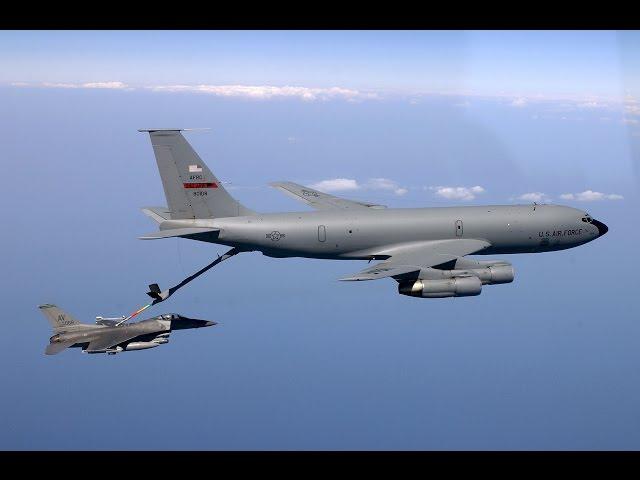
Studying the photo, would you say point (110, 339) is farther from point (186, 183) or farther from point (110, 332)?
point (186, 183)

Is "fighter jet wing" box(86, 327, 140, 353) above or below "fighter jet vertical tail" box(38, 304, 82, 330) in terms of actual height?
below

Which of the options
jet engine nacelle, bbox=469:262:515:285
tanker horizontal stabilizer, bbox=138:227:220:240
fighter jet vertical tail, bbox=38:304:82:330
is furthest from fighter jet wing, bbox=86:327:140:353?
jet engine nacelle, bbox=469:262:515:285

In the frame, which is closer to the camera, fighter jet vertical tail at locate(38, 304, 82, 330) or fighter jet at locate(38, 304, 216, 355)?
fighter jet at locate(38, 304, 216, 355)

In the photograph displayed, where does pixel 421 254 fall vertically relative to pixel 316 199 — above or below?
below

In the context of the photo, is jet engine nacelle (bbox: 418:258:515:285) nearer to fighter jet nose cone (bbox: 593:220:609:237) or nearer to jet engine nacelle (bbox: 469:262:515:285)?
jet engine nacelle (bbox: 469:262:515:285)

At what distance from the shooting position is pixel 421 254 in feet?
177

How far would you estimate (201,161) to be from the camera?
177ft

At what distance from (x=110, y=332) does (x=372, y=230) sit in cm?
1365

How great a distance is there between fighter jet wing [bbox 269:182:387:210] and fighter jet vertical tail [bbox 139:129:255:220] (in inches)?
251

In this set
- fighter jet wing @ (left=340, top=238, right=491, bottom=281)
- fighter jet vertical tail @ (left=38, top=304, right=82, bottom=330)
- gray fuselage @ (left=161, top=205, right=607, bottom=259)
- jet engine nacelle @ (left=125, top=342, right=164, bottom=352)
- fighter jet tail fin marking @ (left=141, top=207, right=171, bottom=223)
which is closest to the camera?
fighter jet wing @ (left=340, top=238, right=491, bottom=281)

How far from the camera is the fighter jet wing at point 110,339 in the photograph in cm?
5146

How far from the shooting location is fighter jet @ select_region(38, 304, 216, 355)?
2041 inches

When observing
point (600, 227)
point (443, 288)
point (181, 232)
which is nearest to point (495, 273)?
point (443, 288)

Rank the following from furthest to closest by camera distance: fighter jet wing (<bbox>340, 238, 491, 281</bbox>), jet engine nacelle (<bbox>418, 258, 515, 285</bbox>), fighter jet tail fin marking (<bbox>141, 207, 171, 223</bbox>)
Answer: fighter jet tail fin marking (<bbox>141, 207, 171, 223</bbox>) < jet engine nacelle (<bbox>418, 258, 515, 285</bbox>) < fighter jet wing (<bbox>340, 238, 491, 281</bbox>)
